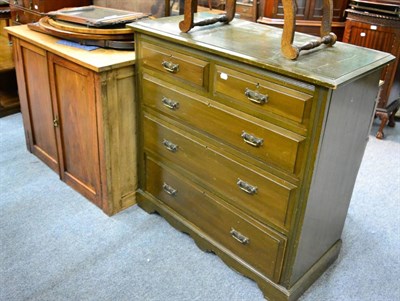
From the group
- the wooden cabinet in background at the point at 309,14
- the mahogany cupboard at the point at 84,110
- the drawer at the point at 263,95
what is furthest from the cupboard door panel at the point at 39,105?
the wooden cabinet in background at the point at 309,14

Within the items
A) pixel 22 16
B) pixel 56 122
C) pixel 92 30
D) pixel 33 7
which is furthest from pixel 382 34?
pixel 22 16

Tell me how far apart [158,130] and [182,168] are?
0.22 m

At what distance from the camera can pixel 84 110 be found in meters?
2.04

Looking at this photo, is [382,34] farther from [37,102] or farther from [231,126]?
[37,102]

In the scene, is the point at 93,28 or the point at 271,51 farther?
the point at 93,28

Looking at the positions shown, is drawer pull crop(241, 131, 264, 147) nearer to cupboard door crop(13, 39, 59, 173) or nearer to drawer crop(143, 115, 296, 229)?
drawer crop(143, 115, 296, 229)

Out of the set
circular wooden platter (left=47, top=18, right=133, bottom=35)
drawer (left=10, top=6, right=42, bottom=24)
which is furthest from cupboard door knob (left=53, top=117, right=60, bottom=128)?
drawer (left=10, top=6, right=42, bottom=24)

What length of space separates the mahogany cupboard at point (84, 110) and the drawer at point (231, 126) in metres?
0.18

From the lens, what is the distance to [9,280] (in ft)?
5.74

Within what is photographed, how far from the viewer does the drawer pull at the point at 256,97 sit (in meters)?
1.42

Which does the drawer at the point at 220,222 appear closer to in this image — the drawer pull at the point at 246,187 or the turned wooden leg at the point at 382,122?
the drawer pull at the point at 246,187

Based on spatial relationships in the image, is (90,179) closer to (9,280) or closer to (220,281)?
(9,280)

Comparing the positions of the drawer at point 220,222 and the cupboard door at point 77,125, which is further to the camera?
the cupboard door at point 77,125

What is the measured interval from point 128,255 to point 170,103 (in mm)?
739
